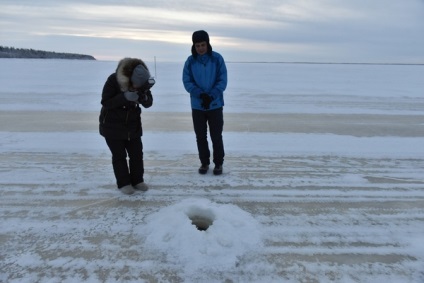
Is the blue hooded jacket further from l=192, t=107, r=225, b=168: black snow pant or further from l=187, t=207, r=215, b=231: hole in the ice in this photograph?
l=187, t=207, r=215, b=231: hole in the ice

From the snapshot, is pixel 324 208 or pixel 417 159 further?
pixel 417 159

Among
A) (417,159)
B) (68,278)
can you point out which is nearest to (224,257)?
(68,278)

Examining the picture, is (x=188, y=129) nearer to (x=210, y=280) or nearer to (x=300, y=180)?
(x=300, y=180)

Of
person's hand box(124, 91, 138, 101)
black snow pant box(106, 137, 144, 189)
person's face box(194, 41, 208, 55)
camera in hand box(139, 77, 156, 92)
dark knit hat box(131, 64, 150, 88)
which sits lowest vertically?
black snow pant box(106, 137, 144, 189)

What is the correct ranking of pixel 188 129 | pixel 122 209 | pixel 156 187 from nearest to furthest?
1. pixel 122 209
2. pixel 156 187
3. pixel 188 129

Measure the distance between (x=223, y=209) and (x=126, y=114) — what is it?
1.53 meters

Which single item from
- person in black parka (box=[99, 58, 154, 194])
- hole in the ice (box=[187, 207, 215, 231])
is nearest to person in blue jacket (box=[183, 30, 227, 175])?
person in black parka (box=[99, 58, 154, 194])

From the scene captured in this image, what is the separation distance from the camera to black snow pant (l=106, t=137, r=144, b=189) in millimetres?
4133

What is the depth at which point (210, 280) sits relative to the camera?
265 centimetres

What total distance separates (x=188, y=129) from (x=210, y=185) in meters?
→ 3.14

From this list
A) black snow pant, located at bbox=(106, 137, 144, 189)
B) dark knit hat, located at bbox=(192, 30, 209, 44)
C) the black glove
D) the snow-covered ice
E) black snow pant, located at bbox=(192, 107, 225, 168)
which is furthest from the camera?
black snow pant, located at bbox=(192, 107, 225, 168)

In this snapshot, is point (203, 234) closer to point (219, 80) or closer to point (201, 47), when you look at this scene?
point (219, 80)

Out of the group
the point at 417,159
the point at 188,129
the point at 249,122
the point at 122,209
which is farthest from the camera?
the point at 249,122

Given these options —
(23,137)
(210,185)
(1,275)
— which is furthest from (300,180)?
(23,137)
